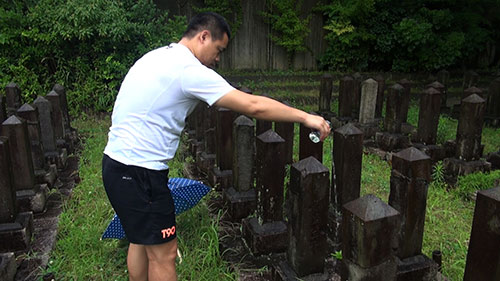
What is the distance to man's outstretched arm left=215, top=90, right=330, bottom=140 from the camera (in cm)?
203

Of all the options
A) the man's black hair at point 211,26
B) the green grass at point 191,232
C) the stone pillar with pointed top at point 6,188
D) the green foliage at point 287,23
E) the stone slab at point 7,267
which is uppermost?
the green foliage at point 287,23

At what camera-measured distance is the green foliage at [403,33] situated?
8641mm

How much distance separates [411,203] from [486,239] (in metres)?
0.50

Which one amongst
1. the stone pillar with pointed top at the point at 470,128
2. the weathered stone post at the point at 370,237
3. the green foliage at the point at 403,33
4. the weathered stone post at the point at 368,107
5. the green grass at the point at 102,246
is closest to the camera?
the weathered stone post at the point at 370,237

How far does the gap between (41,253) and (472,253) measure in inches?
105

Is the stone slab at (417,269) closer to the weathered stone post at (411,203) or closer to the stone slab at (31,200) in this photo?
the weathered stone post at (411,203)

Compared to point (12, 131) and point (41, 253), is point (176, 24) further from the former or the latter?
point (41, 253)

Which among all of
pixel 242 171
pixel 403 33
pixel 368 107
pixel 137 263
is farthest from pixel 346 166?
pixel 403 33

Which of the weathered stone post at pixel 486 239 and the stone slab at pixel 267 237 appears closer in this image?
the weathered stone post at pixel 486 239

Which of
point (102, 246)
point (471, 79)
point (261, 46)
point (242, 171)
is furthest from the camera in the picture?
point (261, 46)

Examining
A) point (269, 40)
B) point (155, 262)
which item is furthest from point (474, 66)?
point (155, 262)

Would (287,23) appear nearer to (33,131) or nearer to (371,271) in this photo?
(33,131)

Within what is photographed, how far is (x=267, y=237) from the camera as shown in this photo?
8.55 ft

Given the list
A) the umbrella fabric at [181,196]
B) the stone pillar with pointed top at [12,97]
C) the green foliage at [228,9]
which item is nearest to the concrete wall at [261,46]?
the green foliage at [228,9]
